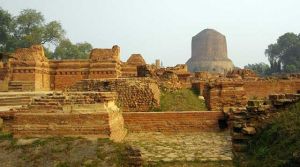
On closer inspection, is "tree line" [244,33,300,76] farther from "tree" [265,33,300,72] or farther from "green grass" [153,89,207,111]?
"green grass" [153,89,207,111]

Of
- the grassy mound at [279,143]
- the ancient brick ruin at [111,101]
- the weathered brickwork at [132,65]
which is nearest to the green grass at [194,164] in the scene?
the ancient brick ruin at [111,101]

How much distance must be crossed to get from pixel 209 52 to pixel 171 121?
238 ft

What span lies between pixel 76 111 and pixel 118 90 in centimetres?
430

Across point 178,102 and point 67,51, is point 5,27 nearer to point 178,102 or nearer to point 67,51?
point 67,51

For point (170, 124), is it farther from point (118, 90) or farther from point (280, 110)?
point (280, 110)

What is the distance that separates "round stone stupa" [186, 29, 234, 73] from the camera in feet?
258

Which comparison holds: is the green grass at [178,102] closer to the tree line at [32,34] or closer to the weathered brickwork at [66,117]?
the weathered brickwork at [66,117]

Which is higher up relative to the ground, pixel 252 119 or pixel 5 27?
pixel 5 27

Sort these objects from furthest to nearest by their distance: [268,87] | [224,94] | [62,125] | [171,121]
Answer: [268,87]
[224,94]
[171,121]
[62,125]

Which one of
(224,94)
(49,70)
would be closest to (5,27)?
(49,70)

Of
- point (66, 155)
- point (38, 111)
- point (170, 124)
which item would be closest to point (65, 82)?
Answer: point (170, 124)

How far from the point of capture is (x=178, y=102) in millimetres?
12578

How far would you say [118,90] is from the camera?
1162cm

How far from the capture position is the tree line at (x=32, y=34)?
3809 centimetres
